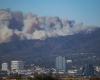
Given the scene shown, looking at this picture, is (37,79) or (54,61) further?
(54,61)

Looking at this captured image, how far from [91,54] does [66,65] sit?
6728 mm

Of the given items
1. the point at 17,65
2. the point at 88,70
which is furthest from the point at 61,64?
the point at 88,70

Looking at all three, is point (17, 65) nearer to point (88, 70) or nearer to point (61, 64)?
point (61, 64)

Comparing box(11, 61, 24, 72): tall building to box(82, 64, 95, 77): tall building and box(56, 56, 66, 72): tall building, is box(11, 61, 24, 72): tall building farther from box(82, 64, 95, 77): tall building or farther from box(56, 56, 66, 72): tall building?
box(82, 64, 95, 77): tall building

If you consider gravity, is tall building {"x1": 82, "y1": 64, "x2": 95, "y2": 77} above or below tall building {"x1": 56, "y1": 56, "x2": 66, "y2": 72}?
below

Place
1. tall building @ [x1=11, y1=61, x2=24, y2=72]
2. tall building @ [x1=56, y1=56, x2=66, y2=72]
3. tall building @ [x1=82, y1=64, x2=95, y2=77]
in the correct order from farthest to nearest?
tall building @ [x1=56, y1=56, x2=66, y2=72], tall building @ [x1=11, y1=61, x2=24, y2=72], tall building @ [x1=82, y1=64, x2=95, y2=77]

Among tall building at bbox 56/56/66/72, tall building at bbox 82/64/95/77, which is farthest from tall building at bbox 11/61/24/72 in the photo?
tall building at bbox 82/64/95/77

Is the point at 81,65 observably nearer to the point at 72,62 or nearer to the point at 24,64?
the point at 72,62

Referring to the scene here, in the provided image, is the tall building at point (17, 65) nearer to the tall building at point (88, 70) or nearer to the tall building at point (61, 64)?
the tall building at point (61, 64)

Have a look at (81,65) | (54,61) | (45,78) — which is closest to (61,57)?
(54,61)

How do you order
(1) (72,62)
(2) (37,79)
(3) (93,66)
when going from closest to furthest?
(2) (37,79), (3) (93,66), (1) (72,62)

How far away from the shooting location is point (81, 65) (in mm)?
101188

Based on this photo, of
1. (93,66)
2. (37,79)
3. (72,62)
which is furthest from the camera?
(72,62)

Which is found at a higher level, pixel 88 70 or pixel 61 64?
pixel 61 64
